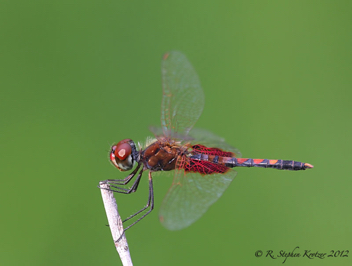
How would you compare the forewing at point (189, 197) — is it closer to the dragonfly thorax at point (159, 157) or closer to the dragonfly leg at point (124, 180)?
the dragonfly thorax at point (159, 157)

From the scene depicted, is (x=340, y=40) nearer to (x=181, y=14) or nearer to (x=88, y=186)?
(x=181, y=14)

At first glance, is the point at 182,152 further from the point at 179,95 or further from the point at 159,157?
the point at 179,95


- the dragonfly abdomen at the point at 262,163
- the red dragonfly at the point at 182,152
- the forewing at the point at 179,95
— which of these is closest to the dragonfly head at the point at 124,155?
the red dragonfly at the point at 182,152

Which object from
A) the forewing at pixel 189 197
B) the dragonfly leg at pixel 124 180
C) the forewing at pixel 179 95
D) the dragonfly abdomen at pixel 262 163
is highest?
the forewing at pixel 179 95

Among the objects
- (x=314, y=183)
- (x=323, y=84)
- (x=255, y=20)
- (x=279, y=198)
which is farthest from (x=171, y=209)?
(x=255, y=20)

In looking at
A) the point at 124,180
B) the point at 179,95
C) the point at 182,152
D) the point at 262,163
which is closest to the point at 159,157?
the point at 182,152

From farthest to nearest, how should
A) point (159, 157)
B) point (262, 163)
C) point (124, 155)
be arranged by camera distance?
point (262, 163)
point (159, 157)
point (124, 155)

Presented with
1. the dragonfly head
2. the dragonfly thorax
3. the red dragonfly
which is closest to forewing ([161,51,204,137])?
the red dragonfly
